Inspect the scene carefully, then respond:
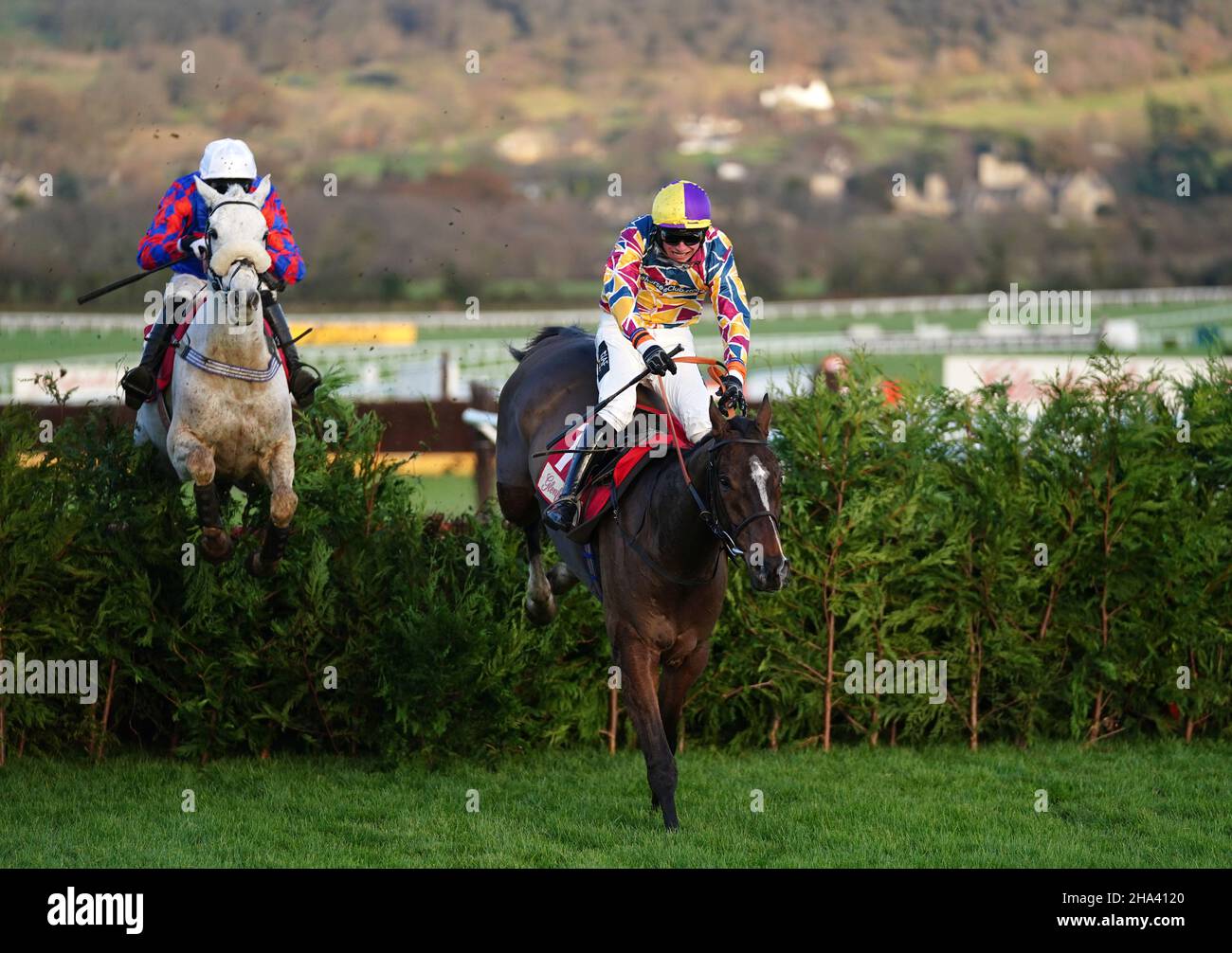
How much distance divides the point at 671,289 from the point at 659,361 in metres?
0.89

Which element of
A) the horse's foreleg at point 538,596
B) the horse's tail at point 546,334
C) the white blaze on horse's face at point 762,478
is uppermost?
the horse's tail at point 546,334

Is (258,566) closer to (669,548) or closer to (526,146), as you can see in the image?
(669,548)

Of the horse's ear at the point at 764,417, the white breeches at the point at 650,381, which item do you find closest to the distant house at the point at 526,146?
the white breeches at the point at 650,381

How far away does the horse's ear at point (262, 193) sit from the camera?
6.77 metres

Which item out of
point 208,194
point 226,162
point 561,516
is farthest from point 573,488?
point 226,162

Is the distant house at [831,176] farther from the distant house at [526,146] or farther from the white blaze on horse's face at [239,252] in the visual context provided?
the white blaze on horse's face at [239,252]

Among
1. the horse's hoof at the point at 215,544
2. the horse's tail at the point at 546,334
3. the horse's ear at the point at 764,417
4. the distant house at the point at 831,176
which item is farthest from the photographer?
the distant house at the point at 831,176

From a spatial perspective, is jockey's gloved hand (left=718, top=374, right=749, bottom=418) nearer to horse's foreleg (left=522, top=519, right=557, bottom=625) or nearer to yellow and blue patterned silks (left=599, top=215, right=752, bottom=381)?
yellow and blue patterned silks (left=599, top=215, right=752, bottom=381)

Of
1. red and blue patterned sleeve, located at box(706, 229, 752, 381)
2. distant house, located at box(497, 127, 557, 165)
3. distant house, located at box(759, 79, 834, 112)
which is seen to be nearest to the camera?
red and blue patterned sleeve, located at box(706, 229, 752, 381)

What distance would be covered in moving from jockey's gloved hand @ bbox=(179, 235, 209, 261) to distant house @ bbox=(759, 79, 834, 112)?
6302 centimetres

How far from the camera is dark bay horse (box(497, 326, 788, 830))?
585 cm

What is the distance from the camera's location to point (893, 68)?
72.2 meters

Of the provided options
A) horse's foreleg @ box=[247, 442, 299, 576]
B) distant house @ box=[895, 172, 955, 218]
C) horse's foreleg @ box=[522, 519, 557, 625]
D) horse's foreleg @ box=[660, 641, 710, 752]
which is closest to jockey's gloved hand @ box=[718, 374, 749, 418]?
horse's foreleg @ box=[660, 641, 710, 752]

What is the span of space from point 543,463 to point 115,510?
227 cm
